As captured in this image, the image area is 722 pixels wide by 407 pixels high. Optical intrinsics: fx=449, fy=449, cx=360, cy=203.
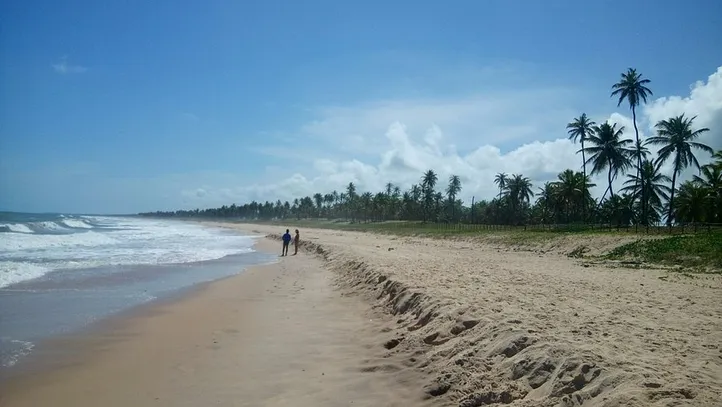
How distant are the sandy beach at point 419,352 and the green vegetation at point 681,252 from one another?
690 cm

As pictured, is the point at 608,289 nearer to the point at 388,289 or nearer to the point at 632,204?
the point at 388,289

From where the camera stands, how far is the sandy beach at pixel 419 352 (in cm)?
483

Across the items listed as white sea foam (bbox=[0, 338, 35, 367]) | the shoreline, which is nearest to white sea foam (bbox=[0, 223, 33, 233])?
the shoreline

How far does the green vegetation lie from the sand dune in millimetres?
6568

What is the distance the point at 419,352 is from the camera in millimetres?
6922

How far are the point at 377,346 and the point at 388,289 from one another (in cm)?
416

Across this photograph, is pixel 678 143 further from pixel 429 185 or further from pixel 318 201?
pixel 318 201

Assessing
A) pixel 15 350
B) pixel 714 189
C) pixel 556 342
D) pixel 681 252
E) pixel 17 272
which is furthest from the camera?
pixel 714 189

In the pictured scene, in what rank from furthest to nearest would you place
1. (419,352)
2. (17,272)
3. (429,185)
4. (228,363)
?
(429,185) → (17,272) → (228,363) → (419,352)

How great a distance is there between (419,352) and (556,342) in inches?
81.9

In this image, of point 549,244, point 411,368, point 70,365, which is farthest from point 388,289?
point 549,244

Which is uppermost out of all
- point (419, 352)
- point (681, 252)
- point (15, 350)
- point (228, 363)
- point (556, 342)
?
point (681, 252)

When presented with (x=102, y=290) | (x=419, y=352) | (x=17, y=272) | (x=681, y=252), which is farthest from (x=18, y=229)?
(x=681, y=252)

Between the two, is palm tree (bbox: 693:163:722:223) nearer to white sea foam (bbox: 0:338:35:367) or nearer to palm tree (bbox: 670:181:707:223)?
palm tree (bbox: 670:181:707:223)
